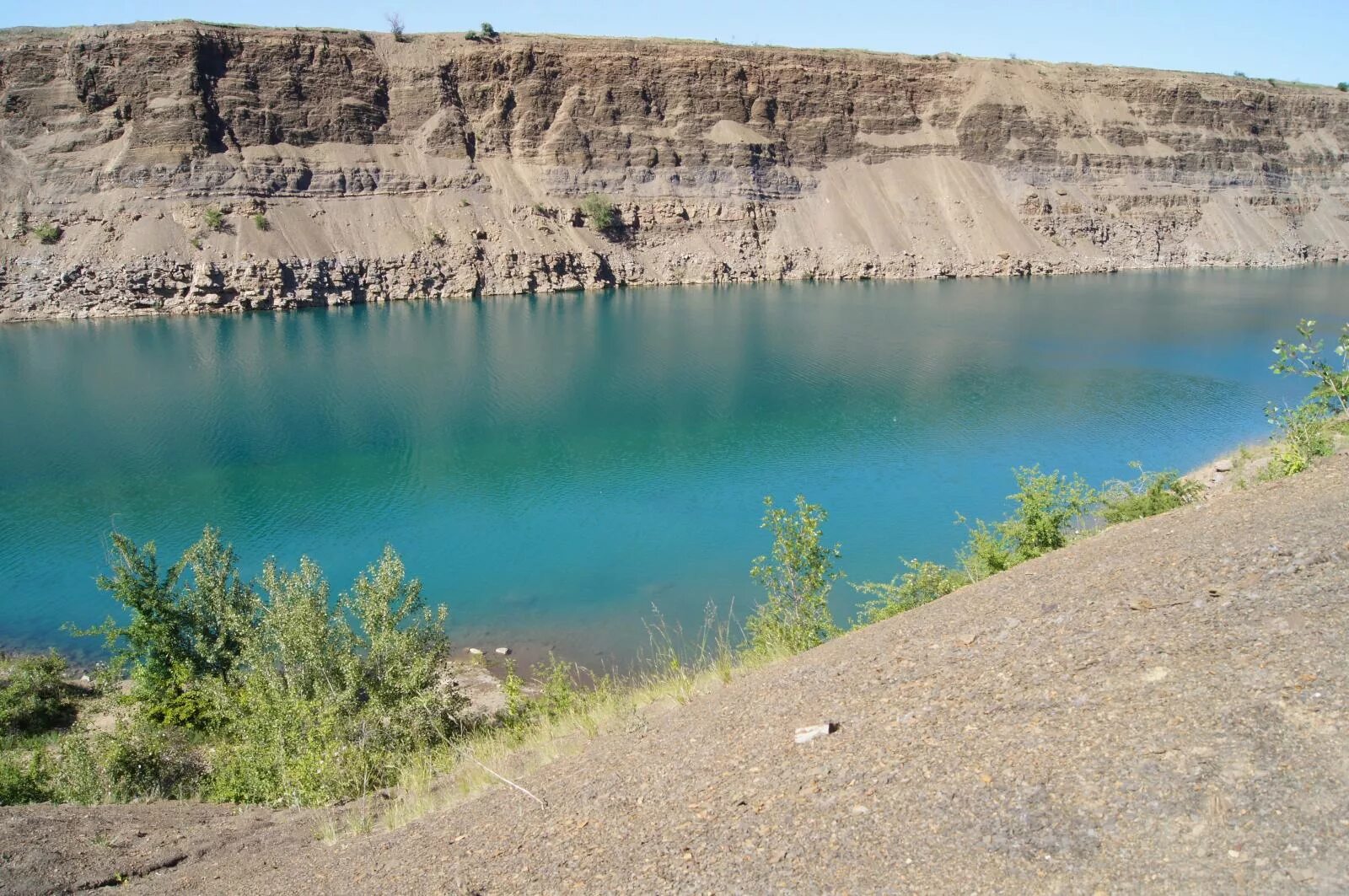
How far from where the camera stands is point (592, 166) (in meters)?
81.1

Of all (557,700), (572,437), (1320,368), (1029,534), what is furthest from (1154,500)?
(572,437)

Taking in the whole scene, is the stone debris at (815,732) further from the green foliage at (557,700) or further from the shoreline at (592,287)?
the shoreline at (592,287)

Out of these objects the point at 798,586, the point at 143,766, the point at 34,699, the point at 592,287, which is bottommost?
the point at 34,699

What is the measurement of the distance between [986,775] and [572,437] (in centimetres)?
2744

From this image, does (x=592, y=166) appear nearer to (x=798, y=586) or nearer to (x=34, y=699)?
(x=34, y=699)

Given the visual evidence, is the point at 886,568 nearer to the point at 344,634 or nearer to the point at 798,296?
the point at 344,634

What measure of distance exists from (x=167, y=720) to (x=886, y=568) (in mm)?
14624

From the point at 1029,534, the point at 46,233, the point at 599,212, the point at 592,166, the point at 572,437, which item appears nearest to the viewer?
the point at 1029,534

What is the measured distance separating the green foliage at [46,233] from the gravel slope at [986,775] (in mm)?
69839

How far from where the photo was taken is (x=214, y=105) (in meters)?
71.8

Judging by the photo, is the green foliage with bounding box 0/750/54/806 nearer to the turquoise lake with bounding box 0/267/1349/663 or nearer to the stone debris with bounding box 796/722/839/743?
the turquoise lake with bounding box 0/267/1349/663

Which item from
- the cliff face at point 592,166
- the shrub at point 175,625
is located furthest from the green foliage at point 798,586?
the cliff face at point 592,166

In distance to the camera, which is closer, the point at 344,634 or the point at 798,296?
the point at 344,634

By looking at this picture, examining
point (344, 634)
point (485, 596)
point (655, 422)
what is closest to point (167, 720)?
point (344, 634)
